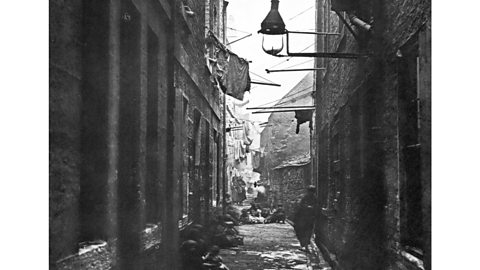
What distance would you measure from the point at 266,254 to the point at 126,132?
2828 mm

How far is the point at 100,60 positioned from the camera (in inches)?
130

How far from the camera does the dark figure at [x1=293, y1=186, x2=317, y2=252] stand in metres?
7.82

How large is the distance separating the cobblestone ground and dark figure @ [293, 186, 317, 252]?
0.21 meters

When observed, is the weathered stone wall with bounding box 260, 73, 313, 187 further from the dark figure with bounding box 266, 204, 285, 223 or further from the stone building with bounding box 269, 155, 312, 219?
the dark figure with bounding box 266, 204, 285, 223

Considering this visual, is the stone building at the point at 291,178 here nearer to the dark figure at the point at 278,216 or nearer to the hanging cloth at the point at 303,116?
the dark figure at the point at 278,216

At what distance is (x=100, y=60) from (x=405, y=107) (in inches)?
83.3

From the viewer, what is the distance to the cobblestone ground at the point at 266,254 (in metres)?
5.39

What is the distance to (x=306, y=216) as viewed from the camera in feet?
27.1

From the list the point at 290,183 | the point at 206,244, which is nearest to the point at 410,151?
the point at 206,244

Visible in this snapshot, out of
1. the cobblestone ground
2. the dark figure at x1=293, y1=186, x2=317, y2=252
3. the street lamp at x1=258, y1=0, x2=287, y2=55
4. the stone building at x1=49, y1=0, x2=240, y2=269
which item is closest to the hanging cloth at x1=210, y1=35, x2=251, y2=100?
the stone building at x1=49, y1=0, x2=240, y2=269

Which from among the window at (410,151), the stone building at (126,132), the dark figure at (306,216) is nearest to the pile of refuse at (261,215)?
the dark figure at (306,216)

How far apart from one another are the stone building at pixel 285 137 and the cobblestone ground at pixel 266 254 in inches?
40.4
